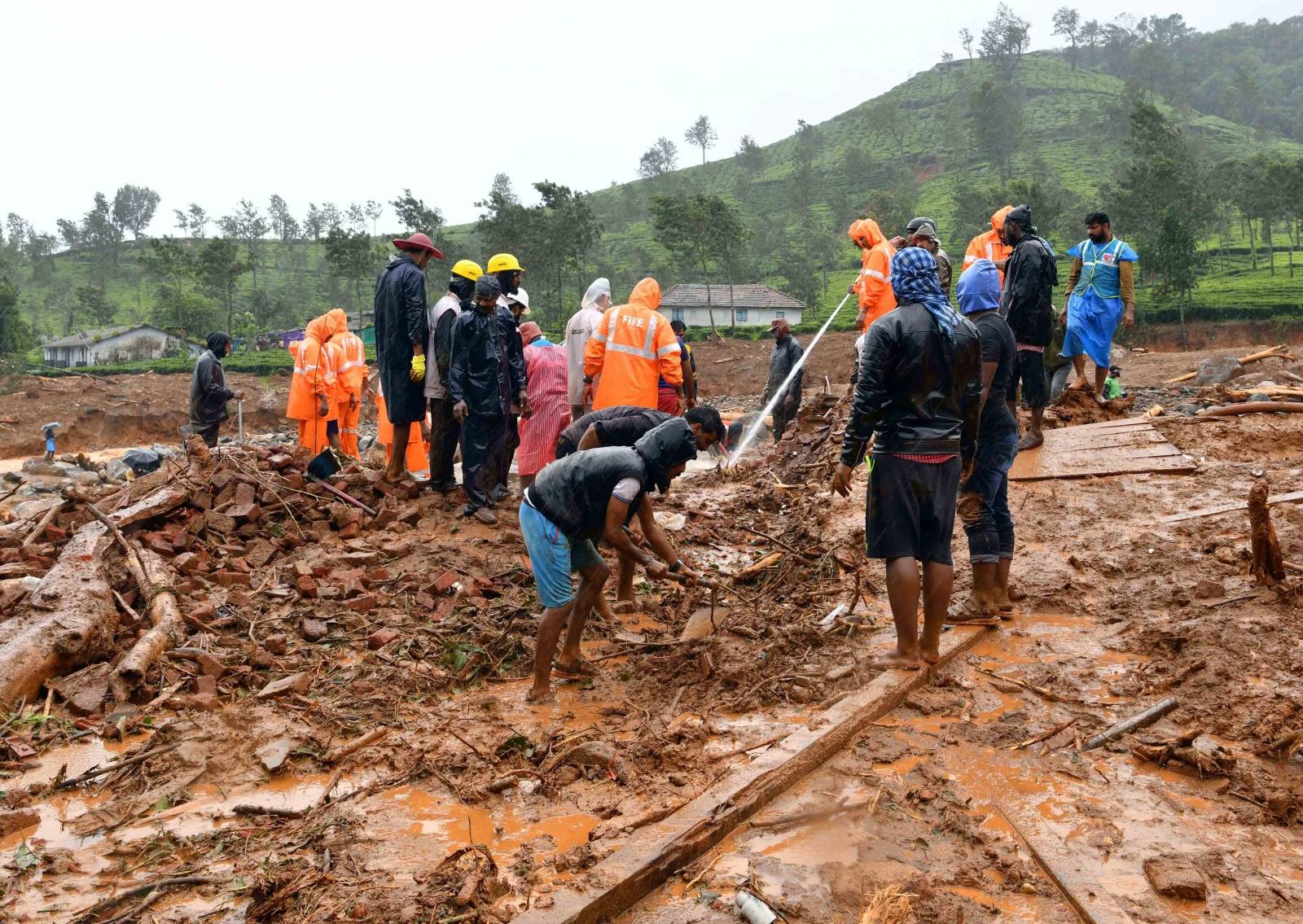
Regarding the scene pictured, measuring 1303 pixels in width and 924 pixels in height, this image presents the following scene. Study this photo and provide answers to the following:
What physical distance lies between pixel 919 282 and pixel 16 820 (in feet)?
14.2

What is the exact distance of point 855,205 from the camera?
2896 inches

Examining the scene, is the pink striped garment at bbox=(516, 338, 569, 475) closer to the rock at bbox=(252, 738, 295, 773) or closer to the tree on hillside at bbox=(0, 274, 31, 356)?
the rock at bbox=(252, 738, 295, 773)

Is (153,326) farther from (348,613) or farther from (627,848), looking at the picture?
(627,848)

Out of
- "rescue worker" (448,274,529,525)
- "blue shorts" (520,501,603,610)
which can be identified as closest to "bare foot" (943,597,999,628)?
"blue shorts" (520,501,603,610)

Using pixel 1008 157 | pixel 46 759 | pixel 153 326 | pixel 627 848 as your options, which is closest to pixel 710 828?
pixel 627 848

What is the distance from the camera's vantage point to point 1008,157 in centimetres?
7688

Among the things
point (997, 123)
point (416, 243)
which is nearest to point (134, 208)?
point (997, 123)

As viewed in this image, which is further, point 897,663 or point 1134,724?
point 897,663

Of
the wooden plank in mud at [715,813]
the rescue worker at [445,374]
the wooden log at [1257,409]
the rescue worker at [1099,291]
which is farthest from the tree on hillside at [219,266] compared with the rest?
the wooden plank in mud at [715,813]

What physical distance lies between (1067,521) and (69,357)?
2289 inches

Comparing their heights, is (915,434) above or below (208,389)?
below

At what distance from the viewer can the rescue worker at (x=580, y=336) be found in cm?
827

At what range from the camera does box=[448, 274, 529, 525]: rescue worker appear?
7312 mm

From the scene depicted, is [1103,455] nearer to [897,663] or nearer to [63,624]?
[897,663]
